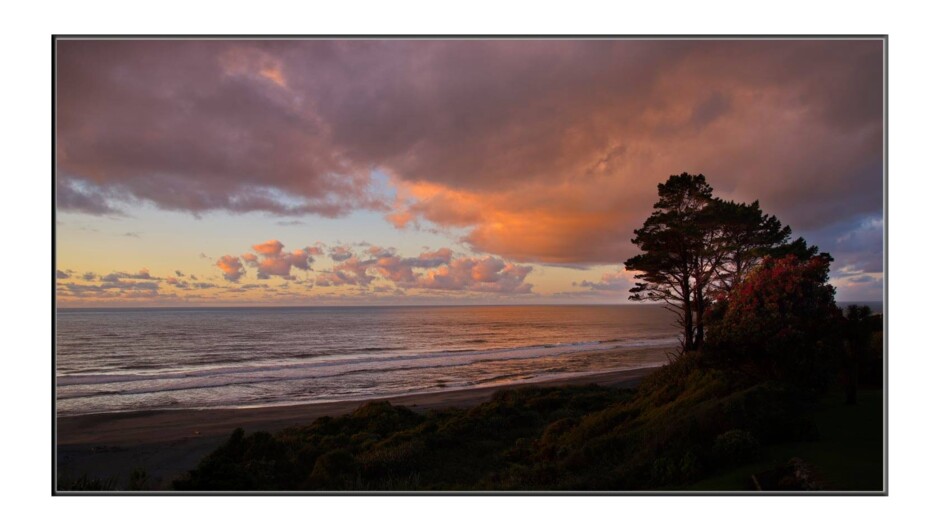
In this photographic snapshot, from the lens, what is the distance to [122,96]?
9.25 metres

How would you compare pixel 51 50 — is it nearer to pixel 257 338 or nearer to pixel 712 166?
pixel 712 166

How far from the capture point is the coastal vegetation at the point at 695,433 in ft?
→ 21.8

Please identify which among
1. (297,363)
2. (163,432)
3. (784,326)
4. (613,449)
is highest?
(784,326)

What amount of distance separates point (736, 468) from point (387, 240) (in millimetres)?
11657

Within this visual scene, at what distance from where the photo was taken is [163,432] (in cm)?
1448

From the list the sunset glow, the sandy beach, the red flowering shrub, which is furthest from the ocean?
the red flowering shrub

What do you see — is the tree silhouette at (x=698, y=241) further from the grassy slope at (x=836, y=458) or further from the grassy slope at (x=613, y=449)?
the grassy slope at (x=836, y=458)

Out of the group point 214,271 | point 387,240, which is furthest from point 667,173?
point 214,271

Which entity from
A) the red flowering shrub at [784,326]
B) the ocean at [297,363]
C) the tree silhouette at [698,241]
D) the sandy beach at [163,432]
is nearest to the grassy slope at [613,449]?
the red flowering shrub at [784,326]

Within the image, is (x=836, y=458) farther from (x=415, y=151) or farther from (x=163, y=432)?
(x=163, y=432)

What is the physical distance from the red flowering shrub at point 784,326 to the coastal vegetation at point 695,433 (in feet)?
0.08

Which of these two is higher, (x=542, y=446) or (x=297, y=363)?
(x=542, y=446)

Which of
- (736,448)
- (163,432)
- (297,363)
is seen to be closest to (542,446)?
(736,448)

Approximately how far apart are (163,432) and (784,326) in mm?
16722
